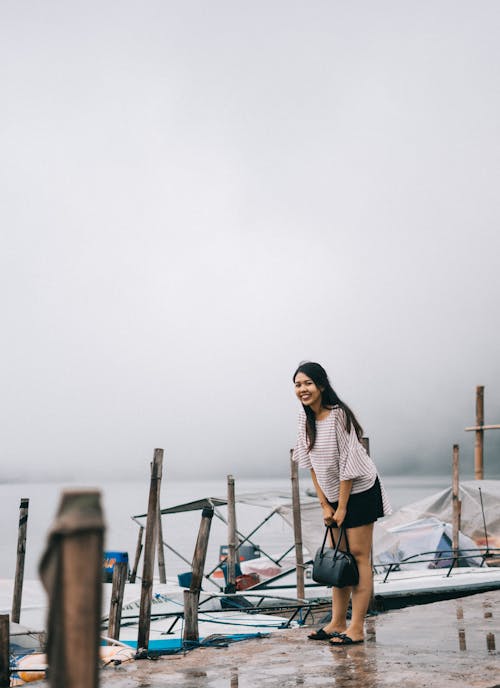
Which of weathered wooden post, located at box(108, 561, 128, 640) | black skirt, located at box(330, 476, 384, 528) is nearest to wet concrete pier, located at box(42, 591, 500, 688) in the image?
black skirt, located at box(330, 476, 384, 528)

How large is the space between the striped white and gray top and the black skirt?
1.8 inches

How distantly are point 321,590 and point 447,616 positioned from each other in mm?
8175

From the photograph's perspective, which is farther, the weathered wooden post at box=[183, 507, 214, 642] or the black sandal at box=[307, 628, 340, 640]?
the weathered wooden post at box=[183, 507, 214, 642]

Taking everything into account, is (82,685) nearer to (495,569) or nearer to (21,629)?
(21,629)

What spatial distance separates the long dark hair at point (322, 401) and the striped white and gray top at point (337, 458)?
30mm

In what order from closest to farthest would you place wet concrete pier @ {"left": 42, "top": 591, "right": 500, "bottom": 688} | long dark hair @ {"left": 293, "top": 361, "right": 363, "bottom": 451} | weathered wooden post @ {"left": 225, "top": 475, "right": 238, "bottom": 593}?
wet concrete pier @ {"left": 42, "top": 591, "right": 500, "bottom": 688} → long dark hair @ {"left": 293, "top": 361, "right": 363, "bottom": 451} → weathered wooden post @ {"left": 225, "top": 475, "right": 238, "bottom": 593}

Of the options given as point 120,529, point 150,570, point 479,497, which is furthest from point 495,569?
point 120,529

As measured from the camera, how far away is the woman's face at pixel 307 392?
5113 mm

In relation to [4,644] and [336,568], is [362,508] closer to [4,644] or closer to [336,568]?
[336,568]

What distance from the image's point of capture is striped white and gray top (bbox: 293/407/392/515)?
4.99 metres

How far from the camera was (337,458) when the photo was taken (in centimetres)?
507

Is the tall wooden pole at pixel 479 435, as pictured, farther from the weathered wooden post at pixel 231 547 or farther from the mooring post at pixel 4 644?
the mooring post at pixel 4 644

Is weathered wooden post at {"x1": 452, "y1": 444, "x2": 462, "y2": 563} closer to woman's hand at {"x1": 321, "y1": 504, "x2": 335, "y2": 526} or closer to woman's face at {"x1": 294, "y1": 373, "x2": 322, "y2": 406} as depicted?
woman's hand at {"x1": 321, "y1": 504, "x2": 335, "y2": 526}

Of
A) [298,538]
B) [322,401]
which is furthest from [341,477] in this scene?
[298,538]
